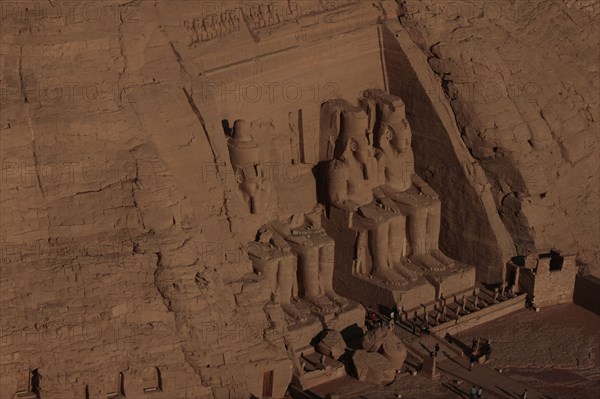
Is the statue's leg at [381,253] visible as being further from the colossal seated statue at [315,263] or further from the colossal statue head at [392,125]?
the colossal statue head at [392,125]

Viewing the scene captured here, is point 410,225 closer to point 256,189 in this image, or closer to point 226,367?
point 256,189

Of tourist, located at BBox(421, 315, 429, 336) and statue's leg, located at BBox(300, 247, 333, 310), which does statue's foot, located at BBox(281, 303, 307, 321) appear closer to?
statue's leg, located at BBox(300, 247, 333, 310)

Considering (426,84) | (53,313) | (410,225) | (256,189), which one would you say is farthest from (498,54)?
(53,313)

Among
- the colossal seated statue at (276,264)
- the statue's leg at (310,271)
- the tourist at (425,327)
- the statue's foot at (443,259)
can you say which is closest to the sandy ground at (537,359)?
the tourist at (425,327)

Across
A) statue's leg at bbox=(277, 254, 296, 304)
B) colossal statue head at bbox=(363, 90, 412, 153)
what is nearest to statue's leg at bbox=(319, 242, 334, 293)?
statue's leg at bbox=(277, 254, 296, 304)

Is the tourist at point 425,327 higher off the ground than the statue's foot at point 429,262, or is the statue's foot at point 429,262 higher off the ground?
the statue's foot at point 429,262

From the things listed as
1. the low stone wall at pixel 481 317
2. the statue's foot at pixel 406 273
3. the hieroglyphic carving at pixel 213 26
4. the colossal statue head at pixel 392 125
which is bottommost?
the low stone wall at pixel 481 317

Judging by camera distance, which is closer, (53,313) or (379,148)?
(53,313)
